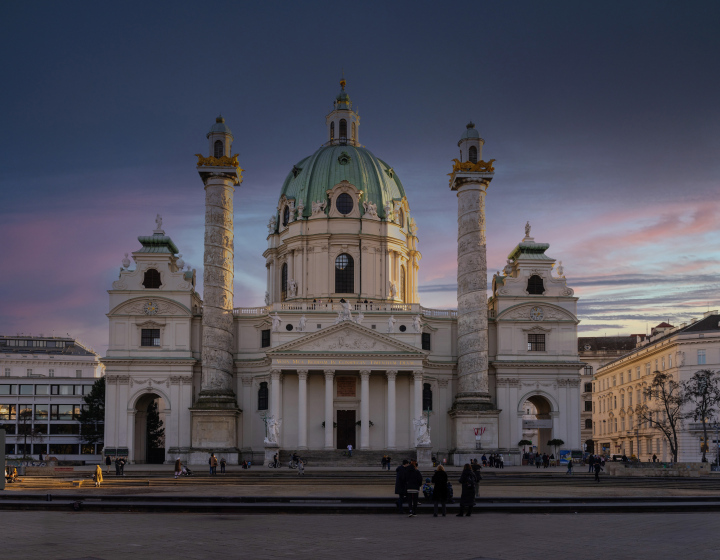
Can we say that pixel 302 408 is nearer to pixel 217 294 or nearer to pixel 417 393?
pixel 417 393

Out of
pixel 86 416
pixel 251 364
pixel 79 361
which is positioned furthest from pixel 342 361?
pixel 79 361

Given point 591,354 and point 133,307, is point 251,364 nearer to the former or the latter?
point 133,307

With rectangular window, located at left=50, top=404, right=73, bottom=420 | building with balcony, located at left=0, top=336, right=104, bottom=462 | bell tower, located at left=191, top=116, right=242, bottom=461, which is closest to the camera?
bell tower, located at left=191, top=116, right=242, bottom=461

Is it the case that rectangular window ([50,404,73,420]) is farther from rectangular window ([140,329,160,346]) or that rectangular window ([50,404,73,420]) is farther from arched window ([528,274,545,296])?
arched window ([528,274,545,296])

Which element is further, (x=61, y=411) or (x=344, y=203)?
(x=61, y=411)

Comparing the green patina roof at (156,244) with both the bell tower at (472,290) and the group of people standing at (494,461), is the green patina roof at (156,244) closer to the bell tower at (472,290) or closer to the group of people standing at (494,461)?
the bell tower at (472,290)

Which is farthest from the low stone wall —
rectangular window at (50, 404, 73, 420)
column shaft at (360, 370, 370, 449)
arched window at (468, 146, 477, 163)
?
rectangular window at (50, 404, 73, 420)

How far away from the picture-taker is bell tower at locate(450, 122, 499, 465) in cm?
7119

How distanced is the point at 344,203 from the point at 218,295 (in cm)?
1709

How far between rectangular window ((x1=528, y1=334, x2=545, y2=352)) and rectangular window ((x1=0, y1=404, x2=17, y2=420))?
6474cm

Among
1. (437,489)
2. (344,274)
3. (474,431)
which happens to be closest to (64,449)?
(344,274)

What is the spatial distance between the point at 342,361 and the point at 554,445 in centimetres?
1886

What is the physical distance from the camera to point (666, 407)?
243ft

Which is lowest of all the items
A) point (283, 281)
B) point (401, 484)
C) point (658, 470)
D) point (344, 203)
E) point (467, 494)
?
point (658, 470)
